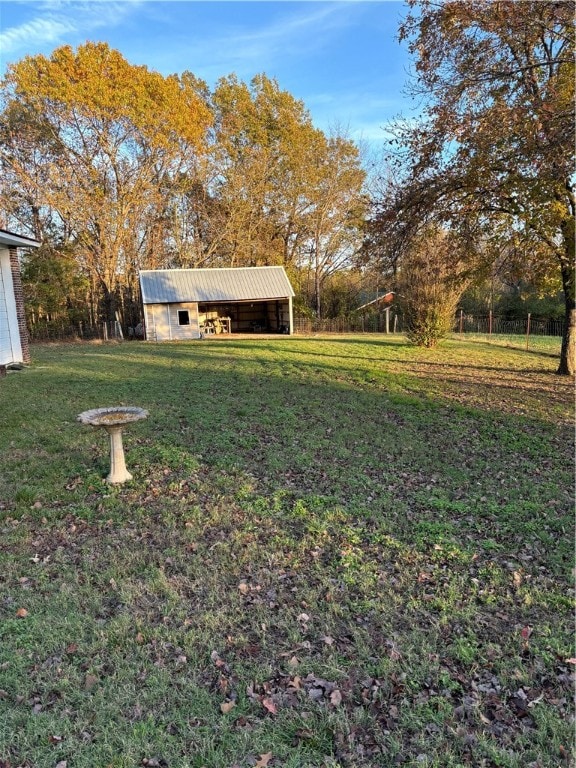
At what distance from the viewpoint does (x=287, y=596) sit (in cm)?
335

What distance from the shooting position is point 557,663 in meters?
2.63

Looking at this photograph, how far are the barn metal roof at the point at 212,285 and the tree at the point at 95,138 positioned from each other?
2984 mm

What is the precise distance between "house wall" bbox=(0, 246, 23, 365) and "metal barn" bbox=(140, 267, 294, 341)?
11786 mm

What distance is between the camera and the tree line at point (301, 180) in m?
7.78

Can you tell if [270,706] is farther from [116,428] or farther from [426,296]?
[426,296]

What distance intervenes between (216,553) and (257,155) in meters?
32.4

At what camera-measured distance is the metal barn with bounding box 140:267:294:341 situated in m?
25.2

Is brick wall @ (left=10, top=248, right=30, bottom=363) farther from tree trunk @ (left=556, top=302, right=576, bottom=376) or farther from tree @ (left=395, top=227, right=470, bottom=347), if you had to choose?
tree trunk @ (left=556, top=302, right=576, bottom=376)

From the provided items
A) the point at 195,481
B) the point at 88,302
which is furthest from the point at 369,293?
the point at 195,481

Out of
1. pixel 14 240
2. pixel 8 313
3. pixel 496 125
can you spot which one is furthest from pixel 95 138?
pixel 496 125

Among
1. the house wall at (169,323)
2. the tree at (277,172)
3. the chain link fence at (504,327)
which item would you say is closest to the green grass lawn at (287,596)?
the house wall at (169,323)

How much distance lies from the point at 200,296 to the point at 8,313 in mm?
13455

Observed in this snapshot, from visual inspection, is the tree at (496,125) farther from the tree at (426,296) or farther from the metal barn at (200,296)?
the metal barn at (200,296)

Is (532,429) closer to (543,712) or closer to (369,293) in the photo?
(543,712)
